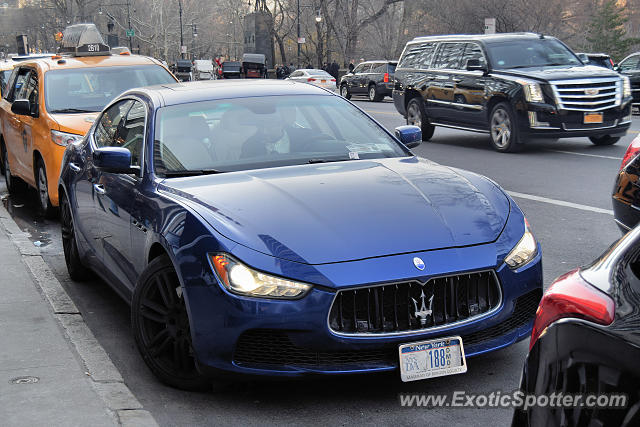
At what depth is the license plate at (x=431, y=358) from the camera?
13.7 feet

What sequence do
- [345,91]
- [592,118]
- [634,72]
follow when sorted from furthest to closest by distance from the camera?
[345,91]
[634,72]
[592,118]

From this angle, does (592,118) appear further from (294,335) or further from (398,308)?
(294,335)

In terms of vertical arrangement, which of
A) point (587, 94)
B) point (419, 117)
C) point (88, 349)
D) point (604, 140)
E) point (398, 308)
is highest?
point (398, 308)

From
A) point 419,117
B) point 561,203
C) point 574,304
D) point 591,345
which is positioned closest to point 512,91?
point 419,117

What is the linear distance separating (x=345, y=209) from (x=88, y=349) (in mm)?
1853

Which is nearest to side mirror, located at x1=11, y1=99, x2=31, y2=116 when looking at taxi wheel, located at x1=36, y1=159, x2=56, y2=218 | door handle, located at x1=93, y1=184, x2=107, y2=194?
taxi wheel, located at x1=36, y1=159, x2=56, y2=218

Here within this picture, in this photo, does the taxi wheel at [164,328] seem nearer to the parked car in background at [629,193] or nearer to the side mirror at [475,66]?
the parked car in background at [629,193]

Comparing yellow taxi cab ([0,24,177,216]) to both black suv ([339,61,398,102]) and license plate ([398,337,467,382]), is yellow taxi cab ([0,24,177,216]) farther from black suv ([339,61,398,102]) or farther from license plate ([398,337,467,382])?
black suv ([339,61,398,102])

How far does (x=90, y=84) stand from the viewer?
428 inches

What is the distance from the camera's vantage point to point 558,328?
101 inches

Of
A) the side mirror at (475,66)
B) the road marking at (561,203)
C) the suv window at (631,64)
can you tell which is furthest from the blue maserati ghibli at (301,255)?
the suv window at (631,64)

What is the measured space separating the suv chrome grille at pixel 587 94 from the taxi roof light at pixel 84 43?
720 cm

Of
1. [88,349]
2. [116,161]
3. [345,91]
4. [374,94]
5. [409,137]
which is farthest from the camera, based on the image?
[345,91]

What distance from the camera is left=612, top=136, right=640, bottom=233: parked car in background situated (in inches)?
225
